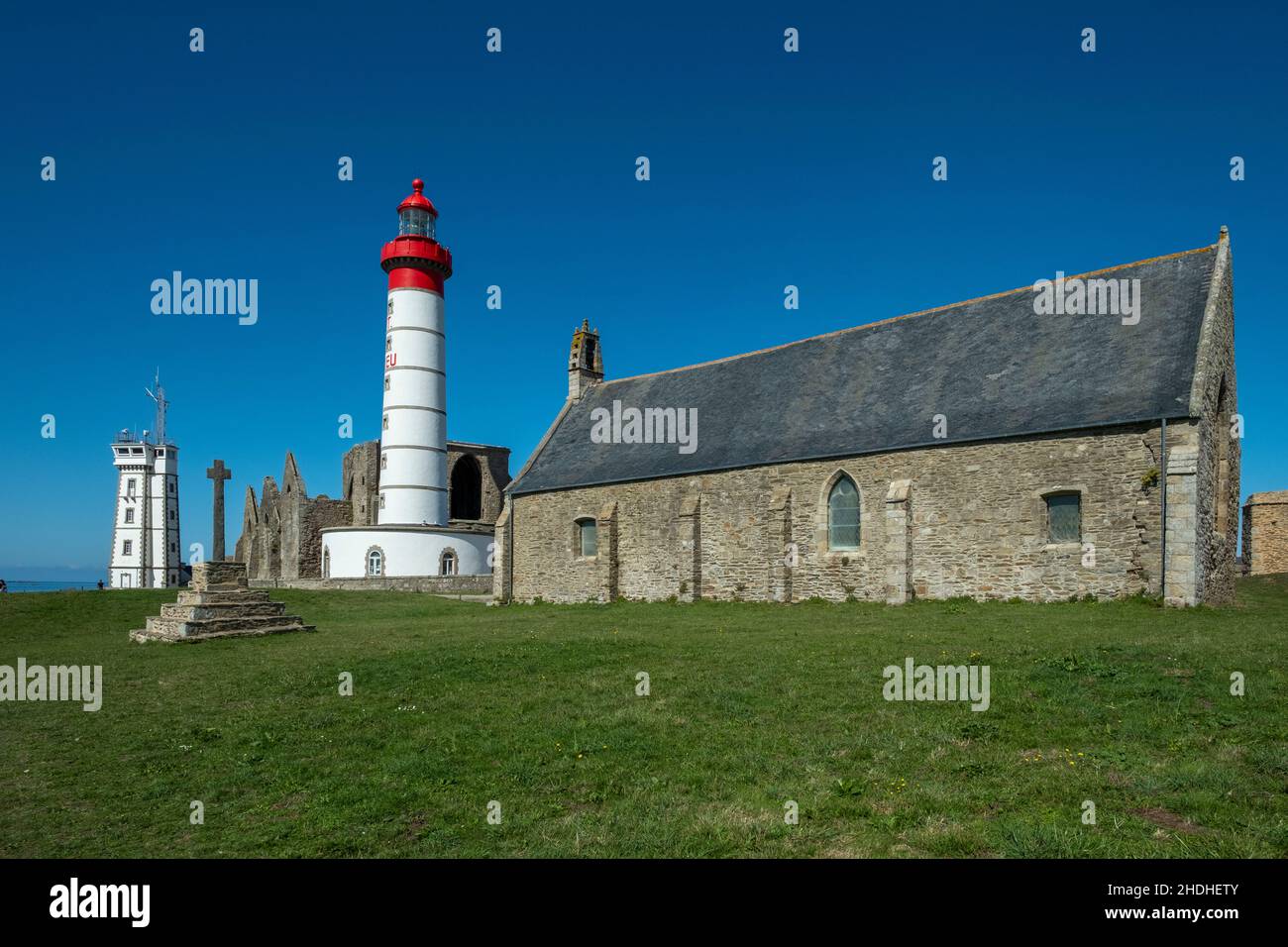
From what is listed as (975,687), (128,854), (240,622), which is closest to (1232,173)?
(975,687)

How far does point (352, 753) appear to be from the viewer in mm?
7910

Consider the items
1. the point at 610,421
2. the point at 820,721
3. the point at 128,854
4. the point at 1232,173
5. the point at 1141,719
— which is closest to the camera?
the point at 128,854

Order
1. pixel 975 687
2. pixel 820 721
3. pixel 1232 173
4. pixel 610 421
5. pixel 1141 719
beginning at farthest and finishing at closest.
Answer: pixel 610 421, pixel 1232 173, pixel 975 687, pixel 820 721, pixel 1141 719

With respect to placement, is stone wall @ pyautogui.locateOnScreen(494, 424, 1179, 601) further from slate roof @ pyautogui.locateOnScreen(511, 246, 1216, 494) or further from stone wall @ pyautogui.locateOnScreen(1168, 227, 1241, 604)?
stone wall @ pyautogui.locateOnScreen(1168, 227, 1241, 604)

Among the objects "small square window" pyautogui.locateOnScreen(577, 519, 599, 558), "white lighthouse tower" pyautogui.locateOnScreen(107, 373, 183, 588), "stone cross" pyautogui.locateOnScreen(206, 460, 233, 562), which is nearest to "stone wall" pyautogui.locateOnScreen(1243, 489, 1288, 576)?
"small square window" pyautogui.locateOnScreen(577, 519, 599, 558)

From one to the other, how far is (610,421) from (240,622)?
18247 millimetres

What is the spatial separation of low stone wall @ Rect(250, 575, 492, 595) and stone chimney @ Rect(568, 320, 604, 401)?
37.5 ft

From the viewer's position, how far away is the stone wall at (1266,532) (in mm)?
31875

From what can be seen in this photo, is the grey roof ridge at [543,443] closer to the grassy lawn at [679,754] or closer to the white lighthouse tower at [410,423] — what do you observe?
the white lighthouse tower at [410,423]

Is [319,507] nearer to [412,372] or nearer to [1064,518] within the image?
[412,372]

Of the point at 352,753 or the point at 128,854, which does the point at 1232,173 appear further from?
the point at 128,854

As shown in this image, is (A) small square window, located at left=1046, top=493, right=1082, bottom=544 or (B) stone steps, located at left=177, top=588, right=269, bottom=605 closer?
(B) stone steps, located at left=177, top=588, right=269, bottom=605

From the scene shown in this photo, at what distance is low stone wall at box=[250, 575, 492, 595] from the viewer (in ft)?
124
